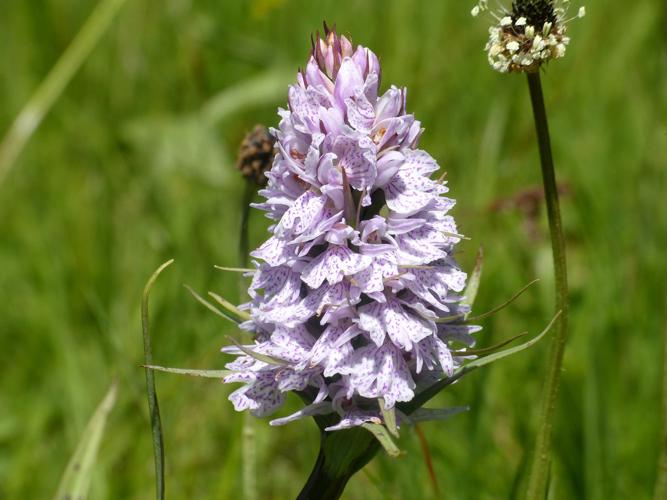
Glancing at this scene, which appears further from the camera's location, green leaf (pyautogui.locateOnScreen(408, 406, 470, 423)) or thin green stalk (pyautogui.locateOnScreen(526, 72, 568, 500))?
green leaf (pyautogui.locateOnScreen(408, 406, 470, 423))

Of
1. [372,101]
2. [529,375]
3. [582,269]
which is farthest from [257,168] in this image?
[582,269]

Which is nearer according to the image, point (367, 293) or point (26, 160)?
point (367, 293)

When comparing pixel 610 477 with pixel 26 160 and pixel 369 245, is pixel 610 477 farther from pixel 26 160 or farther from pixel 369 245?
pixel 26 160

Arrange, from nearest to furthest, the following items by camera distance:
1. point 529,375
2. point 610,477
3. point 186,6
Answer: point 610,477
point 529,375
point 186,6

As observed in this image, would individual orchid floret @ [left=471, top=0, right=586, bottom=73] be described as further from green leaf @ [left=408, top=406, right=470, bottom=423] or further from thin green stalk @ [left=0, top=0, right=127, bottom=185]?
thin green stalk @ [left=0, top=0, right=127, bottom=185]

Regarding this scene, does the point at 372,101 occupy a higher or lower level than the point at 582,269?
lower

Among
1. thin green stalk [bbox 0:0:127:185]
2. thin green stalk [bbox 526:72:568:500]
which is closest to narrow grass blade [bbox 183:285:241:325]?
thin green stalk [bbox 526:72:568:500]

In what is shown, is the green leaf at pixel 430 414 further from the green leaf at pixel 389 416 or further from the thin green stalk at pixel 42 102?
the thin green stalk at pixel 42 102
